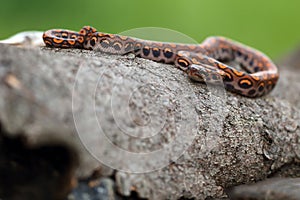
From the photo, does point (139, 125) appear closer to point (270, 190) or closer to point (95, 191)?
point (95, 191)

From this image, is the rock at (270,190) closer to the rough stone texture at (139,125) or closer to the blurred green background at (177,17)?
the rough stone texture at (139,125)

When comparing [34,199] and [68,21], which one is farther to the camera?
[68,21]

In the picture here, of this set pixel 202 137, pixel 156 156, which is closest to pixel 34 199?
pixel 156 156

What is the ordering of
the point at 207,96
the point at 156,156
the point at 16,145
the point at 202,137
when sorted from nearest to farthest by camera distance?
1. the point at 16,145
2. the point at 156,156
3. the point at 202,137
4. the point at 207,96

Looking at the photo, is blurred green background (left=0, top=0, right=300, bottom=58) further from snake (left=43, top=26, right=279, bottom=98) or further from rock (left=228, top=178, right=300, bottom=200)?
rock (left=228, top=178, right=300, bottom=200)

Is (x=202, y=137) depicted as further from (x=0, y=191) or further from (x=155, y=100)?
(x=0, y=191)

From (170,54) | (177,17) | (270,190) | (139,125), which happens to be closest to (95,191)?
(139,125)

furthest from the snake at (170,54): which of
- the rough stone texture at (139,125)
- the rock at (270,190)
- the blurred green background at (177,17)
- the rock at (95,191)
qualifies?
the blurred green background at (177,17)
